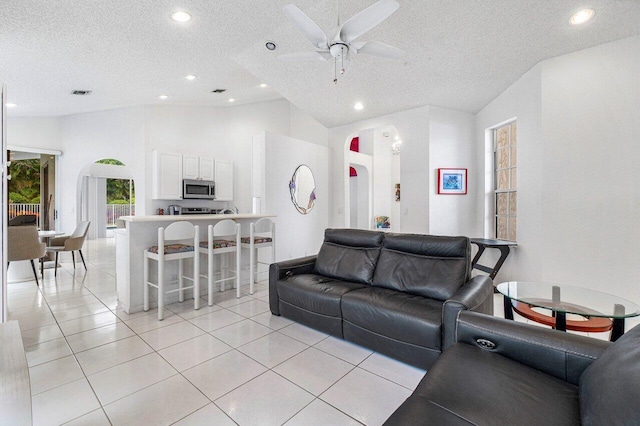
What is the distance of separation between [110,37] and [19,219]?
11.3 ft

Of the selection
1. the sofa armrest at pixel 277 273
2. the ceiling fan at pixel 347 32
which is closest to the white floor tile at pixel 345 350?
the sofa armrest at pixel 277 273

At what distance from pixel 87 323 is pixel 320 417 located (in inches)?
107

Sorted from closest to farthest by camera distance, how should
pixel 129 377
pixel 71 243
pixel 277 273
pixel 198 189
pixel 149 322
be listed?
pixel 129 377 → pixel 149 322 → pixel 277 273 → pixel 71 243 → pixel 198 189

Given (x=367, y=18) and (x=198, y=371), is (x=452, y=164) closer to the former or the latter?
(x=367, y=18)

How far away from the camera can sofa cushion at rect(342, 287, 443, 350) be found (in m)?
2.07

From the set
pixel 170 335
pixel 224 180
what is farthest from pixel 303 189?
pixel 170 335

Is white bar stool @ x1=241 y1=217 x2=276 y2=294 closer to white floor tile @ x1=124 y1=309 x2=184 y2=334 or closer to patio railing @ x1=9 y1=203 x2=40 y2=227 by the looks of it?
white floor tile @ x1=124 y1=309 x2=184 y2=334

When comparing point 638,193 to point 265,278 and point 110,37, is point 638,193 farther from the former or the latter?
point 110,37

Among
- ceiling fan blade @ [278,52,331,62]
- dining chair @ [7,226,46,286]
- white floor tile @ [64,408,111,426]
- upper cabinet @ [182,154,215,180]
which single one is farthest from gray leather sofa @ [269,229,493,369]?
upper cabinet @ [182,154,215,180]

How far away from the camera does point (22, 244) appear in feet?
13.6

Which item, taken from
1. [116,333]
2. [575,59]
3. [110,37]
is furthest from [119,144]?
[575,59]

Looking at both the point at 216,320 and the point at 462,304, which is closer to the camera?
the point at 462,304

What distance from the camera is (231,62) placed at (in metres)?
4.43

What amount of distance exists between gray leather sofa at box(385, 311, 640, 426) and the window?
327cm
